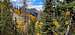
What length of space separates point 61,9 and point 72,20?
0.18 m

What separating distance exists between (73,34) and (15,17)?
72cm

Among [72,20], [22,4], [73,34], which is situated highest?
[22,4]

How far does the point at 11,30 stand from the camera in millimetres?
2328

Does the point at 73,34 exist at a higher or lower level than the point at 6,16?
lower

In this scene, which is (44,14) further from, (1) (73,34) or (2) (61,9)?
(1) (73,34)

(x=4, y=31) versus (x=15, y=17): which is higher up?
(x=15, y=17)

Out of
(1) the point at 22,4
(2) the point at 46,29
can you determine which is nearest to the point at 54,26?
(2) the point at 46,29

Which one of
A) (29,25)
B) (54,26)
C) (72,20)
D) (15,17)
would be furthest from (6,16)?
(72,20)

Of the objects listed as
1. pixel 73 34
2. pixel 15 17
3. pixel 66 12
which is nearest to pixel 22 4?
pixel 15 17

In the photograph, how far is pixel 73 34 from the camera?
7.43ft

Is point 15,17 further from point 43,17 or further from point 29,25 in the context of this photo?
point 43,17

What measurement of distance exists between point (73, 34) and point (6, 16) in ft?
2.67

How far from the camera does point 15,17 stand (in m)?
2.35

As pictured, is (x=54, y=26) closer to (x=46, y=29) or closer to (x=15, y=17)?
(x=46, y=29)
